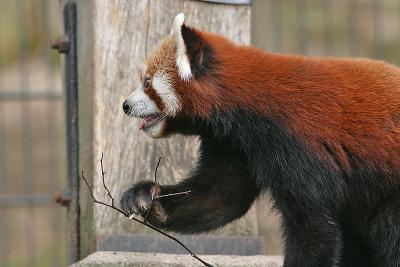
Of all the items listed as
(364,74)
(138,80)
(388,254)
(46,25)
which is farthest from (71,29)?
(46,25)

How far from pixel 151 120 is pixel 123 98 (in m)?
0.49

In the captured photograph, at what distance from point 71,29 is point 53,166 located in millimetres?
3787

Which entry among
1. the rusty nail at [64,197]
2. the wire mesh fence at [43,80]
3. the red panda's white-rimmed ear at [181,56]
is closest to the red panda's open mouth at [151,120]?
the red panda's white-rimmed ear at [181,56]

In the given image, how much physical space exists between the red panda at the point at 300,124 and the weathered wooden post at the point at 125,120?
443 mm

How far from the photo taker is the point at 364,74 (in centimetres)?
477

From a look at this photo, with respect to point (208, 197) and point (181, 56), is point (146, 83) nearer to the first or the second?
point (181, 56)

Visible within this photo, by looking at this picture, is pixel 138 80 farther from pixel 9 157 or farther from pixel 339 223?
pixel 9 157

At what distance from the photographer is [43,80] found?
9.34 m

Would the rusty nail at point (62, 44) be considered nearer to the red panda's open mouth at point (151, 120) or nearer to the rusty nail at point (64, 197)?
the rusty nail at point (64, 197)

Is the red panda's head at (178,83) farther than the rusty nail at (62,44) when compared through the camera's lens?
No

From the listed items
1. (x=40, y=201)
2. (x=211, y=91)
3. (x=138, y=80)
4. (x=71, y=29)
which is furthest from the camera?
(x=40, y=201)

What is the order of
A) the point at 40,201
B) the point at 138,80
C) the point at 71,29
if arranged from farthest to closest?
the point at 40,201
the point at 71,29
the point at 138,80

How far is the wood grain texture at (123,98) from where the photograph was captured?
5312 mm

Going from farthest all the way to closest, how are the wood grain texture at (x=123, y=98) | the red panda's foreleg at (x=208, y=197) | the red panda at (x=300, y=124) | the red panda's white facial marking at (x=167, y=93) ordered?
the wood grain texture at (x=123, y=98) < the red panda's foreleg at (x=208, y=197) < the red panda's white facial marking at (x=167, y=93) < the red panda at (x=300, y=124)
